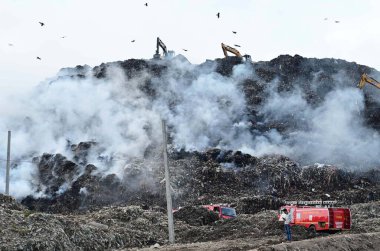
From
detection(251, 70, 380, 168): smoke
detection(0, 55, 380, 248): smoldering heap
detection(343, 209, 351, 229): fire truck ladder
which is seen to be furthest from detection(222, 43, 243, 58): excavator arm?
detection(343, 209, 351, 229): fire truck ladder

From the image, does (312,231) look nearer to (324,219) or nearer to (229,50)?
(324,219)

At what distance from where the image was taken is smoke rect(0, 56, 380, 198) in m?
46.3

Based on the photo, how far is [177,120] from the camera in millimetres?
51312

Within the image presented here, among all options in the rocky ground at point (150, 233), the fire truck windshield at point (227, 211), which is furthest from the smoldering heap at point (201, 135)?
the rocky ground at point (150, 233)

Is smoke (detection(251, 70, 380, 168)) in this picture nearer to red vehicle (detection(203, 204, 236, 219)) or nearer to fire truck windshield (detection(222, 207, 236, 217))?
fire truck windshield (detection(222, 207, 236, 217))

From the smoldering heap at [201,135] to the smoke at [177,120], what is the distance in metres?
0.14

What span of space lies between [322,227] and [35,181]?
3254 centimetres

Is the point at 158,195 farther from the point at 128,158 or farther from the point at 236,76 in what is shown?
the point at 236,76

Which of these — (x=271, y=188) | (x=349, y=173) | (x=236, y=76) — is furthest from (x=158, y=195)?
(x=236, y=76)

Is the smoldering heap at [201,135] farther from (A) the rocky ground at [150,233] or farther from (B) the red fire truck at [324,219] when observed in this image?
(B) the red fire truck at [324,219]

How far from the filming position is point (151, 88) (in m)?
57.0

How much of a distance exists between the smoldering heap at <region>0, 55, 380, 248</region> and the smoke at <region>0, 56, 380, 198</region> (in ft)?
0.46

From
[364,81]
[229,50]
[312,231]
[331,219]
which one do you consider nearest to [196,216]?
[312,231]

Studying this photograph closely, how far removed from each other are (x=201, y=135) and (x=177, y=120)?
147 inches
